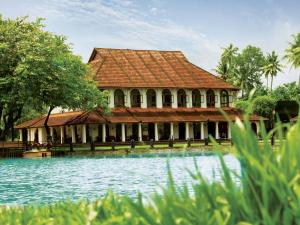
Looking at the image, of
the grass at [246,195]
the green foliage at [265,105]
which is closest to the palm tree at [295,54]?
the green foliage at [265,105]

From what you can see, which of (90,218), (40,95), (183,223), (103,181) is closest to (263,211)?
(183,223)

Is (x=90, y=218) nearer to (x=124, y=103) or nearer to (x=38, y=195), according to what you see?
(x=38, y=195)

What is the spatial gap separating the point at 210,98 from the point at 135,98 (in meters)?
8.29

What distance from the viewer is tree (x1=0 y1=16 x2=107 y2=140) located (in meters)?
43.3

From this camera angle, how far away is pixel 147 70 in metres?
58.1

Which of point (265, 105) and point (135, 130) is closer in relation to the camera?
point (135, 130)

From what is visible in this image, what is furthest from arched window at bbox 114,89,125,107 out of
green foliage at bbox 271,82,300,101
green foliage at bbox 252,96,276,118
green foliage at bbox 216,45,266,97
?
green foliage at bbox 216,45,266,97

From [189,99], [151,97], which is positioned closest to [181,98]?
[189,99]

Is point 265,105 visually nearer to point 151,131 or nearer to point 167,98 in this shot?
point 167,98

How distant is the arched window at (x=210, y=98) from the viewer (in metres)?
60.1

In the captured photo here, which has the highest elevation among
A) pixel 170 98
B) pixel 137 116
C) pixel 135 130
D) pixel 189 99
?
pixel 170 98

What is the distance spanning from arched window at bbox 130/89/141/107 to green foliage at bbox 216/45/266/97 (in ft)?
121

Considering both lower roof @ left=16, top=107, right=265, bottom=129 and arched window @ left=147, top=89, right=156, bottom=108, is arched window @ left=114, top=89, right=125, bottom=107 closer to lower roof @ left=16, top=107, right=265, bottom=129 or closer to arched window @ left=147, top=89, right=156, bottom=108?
lower roof @ left=16, top=107, right=265, bottom=129

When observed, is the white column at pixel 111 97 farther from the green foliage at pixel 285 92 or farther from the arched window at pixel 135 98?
the green foliage at pixel 285 92
